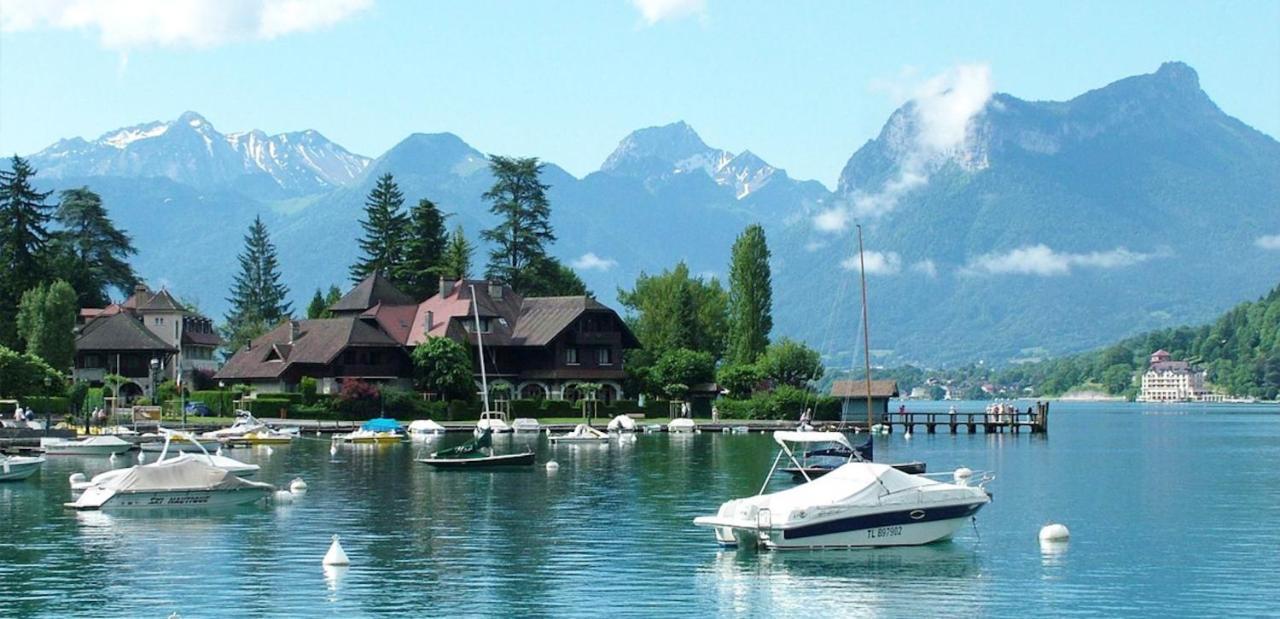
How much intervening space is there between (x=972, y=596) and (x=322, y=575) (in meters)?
16.6

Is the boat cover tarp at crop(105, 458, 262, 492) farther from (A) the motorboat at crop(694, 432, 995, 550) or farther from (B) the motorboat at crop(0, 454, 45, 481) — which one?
(A) the motorboat at crop(694, 432, 995, 550)

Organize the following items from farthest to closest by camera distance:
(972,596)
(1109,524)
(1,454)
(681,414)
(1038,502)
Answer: (681,414)
(1,454)
(1038,502)
(1109,524)
(972,596)

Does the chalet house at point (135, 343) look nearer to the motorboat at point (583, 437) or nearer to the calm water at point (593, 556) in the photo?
the motorboat at point (583, 437)

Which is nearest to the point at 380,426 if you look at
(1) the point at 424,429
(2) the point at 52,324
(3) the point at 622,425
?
(1) the point at 424,429

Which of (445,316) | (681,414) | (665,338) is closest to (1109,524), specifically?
(681,414)

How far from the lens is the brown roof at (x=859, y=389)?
443 ft

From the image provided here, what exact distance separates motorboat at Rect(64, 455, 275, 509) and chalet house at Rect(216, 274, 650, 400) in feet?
231

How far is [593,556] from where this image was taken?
47.5m

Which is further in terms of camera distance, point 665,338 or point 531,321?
point 665,338

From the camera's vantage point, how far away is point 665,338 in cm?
15350

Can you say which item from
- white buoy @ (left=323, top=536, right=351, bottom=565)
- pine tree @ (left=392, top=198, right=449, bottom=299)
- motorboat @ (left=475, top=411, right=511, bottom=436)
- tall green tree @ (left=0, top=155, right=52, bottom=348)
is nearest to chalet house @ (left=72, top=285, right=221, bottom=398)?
tall green tree @ (left=0, top=155, right=52, bottom=348)

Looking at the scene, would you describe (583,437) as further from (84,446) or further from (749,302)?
(749,302)

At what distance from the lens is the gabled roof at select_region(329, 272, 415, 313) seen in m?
144

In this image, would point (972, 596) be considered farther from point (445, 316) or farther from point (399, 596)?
point (445, 316)
